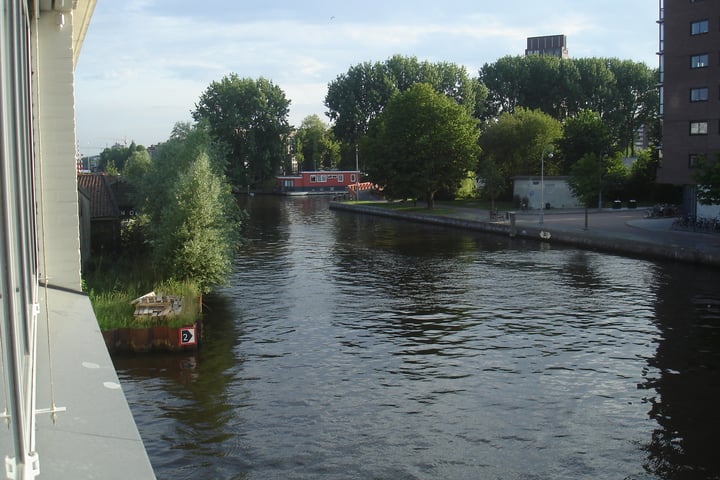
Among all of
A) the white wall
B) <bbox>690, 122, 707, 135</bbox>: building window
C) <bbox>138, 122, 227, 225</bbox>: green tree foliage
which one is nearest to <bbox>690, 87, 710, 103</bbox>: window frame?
<bbox>690, 122, 707, 135</bbox>: building window

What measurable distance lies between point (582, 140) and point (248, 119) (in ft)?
182

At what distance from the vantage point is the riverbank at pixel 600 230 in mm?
37938

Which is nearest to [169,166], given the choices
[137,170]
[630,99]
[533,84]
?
[137,170]

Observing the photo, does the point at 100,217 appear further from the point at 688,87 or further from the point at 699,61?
the point at 699,61

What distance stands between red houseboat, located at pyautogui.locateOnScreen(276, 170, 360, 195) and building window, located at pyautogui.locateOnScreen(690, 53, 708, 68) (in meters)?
72.7

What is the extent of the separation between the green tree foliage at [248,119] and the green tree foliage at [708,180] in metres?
79.9

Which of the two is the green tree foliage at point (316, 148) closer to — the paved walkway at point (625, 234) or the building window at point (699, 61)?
the paved walkway at point (625, 234)

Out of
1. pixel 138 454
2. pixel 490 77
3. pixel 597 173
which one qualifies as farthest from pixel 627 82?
pixel 138 454

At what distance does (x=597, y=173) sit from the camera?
51625 millimetres

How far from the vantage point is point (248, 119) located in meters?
113

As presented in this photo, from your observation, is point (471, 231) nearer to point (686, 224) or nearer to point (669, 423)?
point (686, 224)

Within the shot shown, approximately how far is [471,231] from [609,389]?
38438mm

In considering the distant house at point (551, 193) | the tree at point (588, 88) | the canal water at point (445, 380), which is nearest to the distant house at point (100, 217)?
the canal water at point (445, 380)

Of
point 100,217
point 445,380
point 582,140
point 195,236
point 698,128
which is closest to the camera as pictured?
point 445,380
